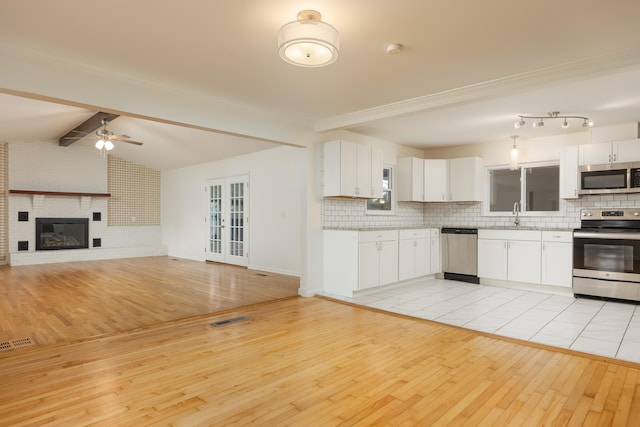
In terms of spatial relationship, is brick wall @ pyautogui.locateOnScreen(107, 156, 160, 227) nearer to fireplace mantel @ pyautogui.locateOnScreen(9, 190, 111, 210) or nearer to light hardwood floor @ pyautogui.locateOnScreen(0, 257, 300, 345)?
fireplace mantel @ pyautogui.locateOnScreen(9, 190, 111, 210)

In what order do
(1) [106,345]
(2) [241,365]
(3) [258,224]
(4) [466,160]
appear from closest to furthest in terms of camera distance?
(2) [241,365]
(1) [106,345]
(4) [466,160]
(3) [258,224]

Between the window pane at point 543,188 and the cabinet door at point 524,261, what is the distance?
0.83 meters

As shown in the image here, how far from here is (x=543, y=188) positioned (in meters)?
6.06

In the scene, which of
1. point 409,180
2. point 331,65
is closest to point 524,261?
point 409,180

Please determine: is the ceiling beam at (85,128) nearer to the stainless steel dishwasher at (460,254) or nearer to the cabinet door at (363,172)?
the cabinet door at (363,172)

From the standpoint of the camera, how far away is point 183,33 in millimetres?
2691

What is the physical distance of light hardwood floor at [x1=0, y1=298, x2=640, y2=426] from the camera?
2.16m

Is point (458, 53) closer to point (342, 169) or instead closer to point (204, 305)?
point (342, 169)

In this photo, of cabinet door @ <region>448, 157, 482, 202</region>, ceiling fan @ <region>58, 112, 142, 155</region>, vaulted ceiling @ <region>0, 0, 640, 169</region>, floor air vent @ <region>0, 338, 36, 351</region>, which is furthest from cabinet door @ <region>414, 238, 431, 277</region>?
ceiling fan @ <region>58, 112, 142, 155</region>

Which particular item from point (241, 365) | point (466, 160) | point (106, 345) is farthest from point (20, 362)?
point (466, 160)

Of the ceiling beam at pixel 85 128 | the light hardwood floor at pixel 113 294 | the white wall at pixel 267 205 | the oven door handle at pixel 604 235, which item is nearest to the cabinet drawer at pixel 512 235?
the oven door handle at pixel 604 235

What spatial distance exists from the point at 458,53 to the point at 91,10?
105 inches

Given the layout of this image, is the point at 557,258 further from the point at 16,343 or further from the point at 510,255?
the point at 16,343

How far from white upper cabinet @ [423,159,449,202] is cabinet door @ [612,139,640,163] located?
2.42m
